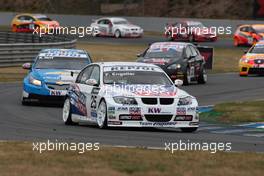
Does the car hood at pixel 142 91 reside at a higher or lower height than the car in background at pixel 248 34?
higher

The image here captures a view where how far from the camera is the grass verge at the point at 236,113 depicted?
19688mm

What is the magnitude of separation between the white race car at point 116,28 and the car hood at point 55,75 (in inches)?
1648

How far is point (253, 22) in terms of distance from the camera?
6656cm

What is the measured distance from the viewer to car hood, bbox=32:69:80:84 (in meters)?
22.5

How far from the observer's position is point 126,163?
11.4 meters

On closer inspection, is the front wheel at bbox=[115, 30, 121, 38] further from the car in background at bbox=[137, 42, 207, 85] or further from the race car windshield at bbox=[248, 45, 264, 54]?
the car in background at bbox=[137, 42, 207, 85]

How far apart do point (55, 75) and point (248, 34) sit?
33.9 m

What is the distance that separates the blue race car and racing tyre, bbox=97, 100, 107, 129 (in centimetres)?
579

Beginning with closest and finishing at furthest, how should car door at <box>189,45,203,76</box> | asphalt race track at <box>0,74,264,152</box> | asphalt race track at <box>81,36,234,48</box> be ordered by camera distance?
asphalt race track at <box>0,74,264,152</box> < car door at <box>189,45,203,76</box> < asphalt race track at <box>81,36,234,48</box>

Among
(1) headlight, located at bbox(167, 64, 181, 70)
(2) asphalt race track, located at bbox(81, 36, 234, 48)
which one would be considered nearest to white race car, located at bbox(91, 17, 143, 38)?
(2) asphalt race track, located at bbox(81, 36, 234, 48)

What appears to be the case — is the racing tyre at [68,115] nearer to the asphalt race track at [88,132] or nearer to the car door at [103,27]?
the asphalt race track at [88,132]

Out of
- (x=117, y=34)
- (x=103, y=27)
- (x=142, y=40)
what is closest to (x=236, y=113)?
(x=142, y=40)

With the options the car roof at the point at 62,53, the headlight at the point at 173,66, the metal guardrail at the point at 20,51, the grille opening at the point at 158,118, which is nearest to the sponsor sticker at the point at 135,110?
the grille opening at the point at 158,118

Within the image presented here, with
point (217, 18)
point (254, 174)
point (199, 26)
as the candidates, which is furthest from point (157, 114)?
point (217, 18)
